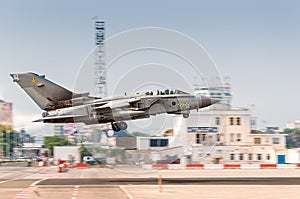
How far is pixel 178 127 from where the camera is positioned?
229 feet

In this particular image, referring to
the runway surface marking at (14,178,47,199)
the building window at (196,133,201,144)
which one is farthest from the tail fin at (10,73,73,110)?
the building window at (196,133,201,144)

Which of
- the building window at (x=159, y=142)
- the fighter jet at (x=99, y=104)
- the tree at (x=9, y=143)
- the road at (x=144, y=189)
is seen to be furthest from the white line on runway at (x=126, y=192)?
the tree at (x=9, y=143)

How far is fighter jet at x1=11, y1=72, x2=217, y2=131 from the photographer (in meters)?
48.9

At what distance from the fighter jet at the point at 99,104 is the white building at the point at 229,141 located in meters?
39.1

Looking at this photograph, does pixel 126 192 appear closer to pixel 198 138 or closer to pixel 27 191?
pixel 27 191

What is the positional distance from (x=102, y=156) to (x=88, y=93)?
972 cm

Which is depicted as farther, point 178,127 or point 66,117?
point 178,127

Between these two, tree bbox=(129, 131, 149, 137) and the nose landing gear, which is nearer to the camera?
the nose landing gear

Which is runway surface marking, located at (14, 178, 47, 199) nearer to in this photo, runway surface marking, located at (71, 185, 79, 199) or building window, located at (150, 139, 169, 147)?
runway surface marking, located at (71, 185, 79, 199)

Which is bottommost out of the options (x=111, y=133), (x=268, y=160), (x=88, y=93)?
(x=268, y=160)

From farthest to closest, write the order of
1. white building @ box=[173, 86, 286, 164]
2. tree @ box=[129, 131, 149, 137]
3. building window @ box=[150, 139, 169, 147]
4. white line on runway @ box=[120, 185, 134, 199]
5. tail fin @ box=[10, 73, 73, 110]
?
white building @ box=[173, 86, 286, 164] → building window @ box=[150, 139, 169, 147] → tree @ box=[129, 131, 149, 137] → tail fin @ box=[10, 73, 73, 110] → white line on runway @ box=[120, 185, 134, 199]

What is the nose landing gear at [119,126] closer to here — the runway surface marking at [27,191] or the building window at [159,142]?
the building window at [159,142]

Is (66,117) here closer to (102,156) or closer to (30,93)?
(30,93)

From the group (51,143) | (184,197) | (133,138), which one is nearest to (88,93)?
(133,138)
